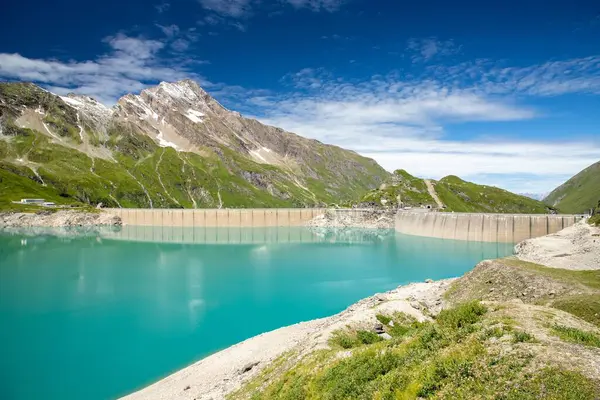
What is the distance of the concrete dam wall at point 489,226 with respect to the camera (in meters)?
105

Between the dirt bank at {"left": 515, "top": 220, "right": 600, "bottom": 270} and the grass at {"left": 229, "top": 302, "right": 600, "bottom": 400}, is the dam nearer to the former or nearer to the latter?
the dirt bank at {"left": 515, "top": 220, "right": 600, "bottom": 270}

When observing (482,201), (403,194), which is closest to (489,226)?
(403,194)

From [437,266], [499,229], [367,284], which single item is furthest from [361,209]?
[367,284]

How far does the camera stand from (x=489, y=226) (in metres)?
114

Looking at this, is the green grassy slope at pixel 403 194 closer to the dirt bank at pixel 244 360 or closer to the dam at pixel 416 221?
the dam at pixel 416 221

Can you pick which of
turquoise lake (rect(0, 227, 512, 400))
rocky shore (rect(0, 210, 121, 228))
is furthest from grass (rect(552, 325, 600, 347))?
rocky shore (rect(0, 210, 121, 228))

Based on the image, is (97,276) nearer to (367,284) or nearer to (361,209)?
(367,284)

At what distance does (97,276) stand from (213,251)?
39263 mm

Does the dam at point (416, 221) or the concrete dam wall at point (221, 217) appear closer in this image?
the dam at point (416, 221)

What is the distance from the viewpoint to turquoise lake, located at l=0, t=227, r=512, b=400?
33.3 m

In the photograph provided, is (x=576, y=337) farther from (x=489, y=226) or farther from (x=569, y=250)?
(x=489, y=226)

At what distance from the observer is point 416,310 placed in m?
29.6

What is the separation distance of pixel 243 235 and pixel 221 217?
2881 centimetres

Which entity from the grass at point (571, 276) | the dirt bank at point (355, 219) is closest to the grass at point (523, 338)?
the grass at point (571, 276)
